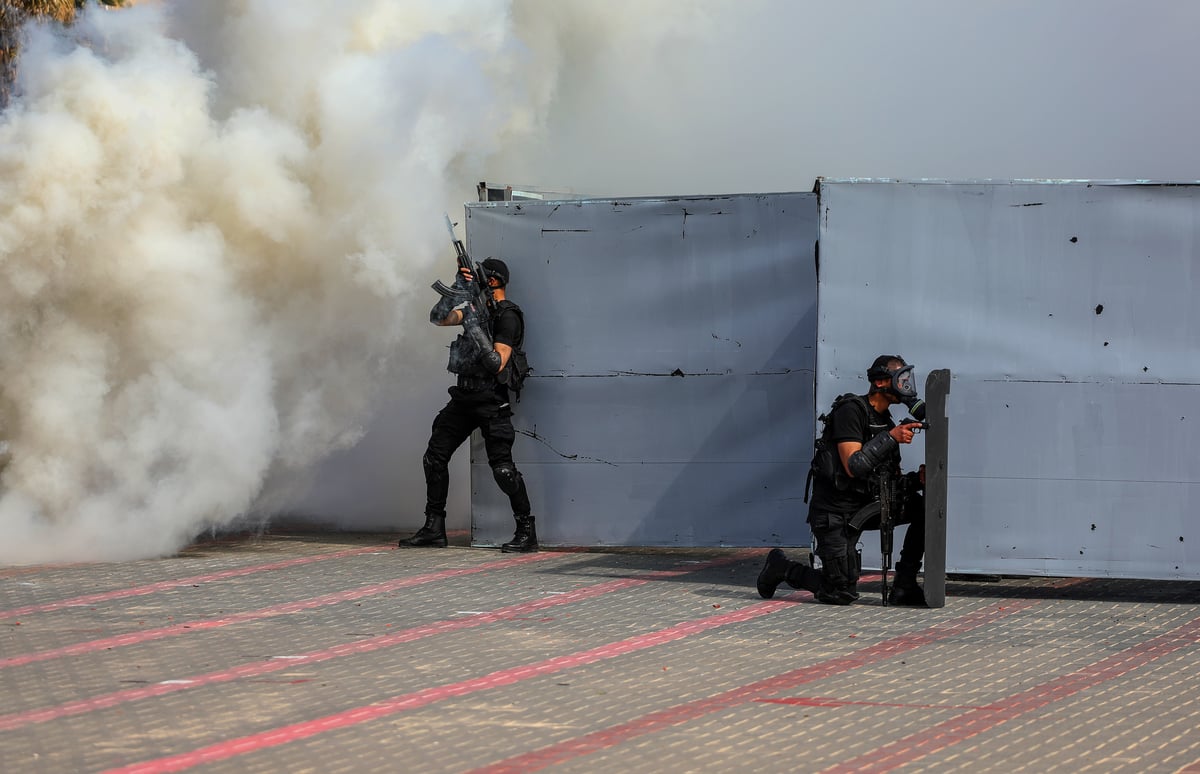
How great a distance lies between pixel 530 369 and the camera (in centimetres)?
1057

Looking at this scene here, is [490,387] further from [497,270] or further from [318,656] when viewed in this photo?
[318,656]

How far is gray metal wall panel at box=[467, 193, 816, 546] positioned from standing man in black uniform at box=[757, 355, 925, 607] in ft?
5.57

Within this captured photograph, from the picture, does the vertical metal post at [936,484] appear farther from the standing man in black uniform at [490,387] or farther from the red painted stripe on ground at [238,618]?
the standing man in black uniform at [490,387]

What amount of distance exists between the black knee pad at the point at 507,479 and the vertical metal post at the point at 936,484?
3.13 meters

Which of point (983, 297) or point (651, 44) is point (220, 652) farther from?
point (651, 44)

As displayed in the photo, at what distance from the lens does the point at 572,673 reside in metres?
6.63

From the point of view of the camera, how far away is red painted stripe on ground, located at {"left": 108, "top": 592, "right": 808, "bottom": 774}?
5.21m

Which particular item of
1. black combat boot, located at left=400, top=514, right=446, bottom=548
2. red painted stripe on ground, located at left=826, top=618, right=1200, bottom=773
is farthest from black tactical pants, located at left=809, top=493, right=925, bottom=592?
black combat boot, located at left=400, top=514, right=446, bottom=548

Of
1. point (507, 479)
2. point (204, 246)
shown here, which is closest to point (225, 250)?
point (204, 246)

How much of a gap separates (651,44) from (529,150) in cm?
514

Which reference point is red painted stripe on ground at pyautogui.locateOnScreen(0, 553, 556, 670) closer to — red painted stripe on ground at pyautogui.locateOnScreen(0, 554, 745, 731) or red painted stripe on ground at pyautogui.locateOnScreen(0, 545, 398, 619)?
red painted stripe on ground at pyautogui.locateOnScreen(0, 554, 745, 731)

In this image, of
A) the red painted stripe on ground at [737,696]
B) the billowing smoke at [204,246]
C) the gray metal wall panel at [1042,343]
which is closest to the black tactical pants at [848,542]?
the gray metal wall panel at [1042,343]

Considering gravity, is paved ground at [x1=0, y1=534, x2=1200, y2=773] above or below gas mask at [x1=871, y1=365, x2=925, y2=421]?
below

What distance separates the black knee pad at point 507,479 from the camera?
34.0 feet
